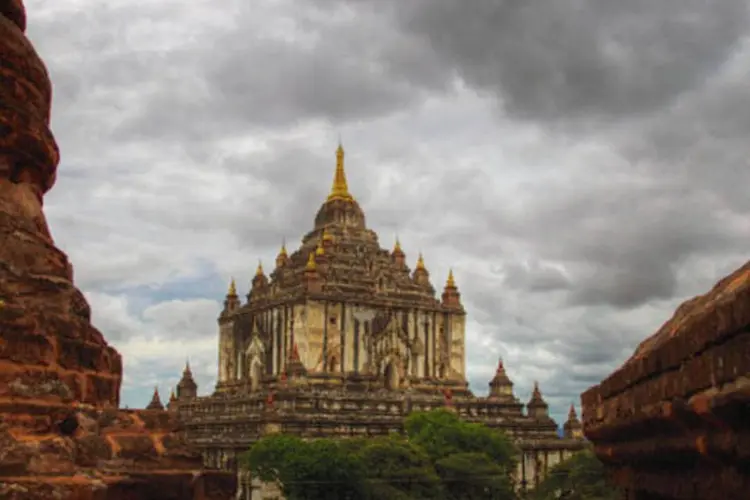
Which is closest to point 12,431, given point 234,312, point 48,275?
point 48,275

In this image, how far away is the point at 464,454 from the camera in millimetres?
40000

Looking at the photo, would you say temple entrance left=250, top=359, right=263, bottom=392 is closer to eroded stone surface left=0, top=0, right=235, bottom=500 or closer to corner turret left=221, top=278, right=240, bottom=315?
corner turret left=221, top=278, right=240, bottom=315

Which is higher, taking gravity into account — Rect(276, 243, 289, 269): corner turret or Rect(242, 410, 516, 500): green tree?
Rect(276, 243, 289, 269): corner turret

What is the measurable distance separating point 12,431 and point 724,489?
5149 millimetres

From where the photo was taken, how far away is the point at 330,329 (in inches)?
2108

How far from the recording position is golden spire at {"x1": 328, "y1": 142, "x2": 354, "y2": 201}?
2357 inches

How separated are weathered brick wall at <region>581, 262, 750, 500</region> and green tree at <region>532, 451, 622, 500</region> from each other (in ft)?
94.0

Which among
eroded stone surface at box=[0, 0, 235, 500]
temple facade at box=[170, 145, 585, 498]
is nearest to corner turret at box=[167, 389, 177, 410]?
temple facade at box=[170, 145, 585, 498]

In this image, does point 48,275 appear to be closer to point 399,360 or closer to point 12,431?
point 12,431

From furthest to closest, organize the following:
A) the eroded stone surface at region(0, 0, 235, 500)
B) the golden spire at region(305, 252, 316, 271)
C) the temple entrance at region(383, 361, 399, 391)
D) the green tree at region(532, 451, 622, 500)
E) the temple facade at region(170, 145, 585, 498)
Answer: the temple entrance at region(383, 361, 399, 391), the golden spire at region(305, 252, 316, 271), the temple facade at region(170, 145, 585, 498), the green tree at region(532, 451, 622, 500), the eroded stone surface at region(0, 0, 235, 500)

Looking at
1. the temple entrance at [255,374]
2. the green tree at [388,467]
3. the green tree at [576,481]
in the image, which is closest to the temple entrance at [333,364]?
the temple entrance at [255,374]

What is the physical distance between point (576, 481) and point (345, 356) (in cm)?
1902

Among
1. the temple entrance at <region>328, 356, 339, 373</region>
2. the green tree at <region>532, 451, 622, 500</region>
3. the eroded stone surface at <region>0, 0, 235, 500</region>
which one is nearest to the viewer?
the eroded stone surface at <region>0, 0, 235, 500</region>

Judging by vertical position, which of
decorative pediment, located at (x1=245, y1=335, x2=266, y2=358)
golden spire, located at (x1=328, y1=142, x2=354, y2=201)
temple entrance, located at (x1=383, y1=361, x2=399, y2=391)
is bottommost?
temple entrance, located at (x1=383, y1=361, x2=399, y2=391)
